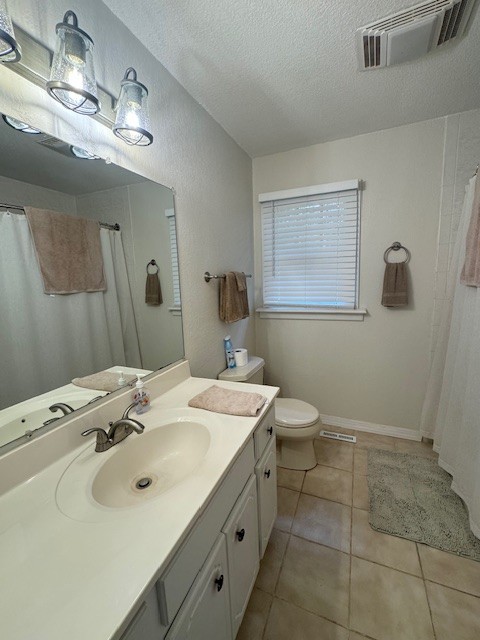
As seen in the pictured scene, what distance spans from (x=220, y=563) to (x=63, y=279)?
40.0 inches

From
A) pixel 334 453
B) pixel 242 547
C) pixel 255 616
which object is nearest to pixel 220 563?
pixel 242 547

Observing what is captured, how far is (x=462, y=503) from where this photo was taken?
148 cm

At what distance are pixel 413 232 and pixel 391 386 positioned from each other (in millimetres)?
1176

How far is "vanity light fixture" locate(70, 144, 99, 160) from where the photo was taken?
0.88 meters

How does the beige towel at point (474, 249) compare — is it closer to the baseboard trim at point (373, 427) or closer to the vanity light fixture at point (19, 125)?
the baseboard trim at point (373, 427)

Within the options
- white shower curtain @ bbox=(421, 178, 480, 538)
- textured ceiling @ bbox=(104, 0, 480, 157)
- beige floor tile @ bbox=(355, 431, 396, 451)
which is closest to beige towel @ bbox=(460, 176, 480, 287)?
white shower curtain @ bbox=(421, 178, 480, 538)

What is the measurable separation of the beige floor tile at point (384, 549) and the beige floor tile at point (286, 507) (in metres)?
0.33

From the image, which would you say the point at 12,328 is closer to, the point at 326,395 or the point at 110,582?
the point at 110,582

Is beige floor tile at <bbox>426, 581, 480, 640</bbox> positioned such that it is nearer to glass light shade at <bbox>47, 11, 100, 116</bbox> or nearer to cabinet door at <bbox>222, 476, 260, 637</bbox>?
cabinet door at <bbox>222, 476, 260, 637</bbox>

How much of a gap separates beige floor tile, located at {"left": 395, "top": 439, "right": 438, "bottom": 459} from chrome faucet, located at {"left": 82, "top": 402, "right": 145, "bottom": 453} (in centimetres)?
200

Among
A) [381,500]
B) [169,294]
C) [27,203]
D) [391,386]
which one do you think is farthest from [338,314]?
[27,203]

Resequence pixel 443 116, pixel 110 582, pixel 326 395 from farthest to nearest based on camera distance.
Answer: pixel 326 395
pixel 443 116
pixel 110 582

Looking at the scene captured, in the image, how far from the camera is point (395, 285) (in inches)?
73.4

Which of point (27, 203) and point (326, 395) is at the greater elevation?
point (27, 203)
